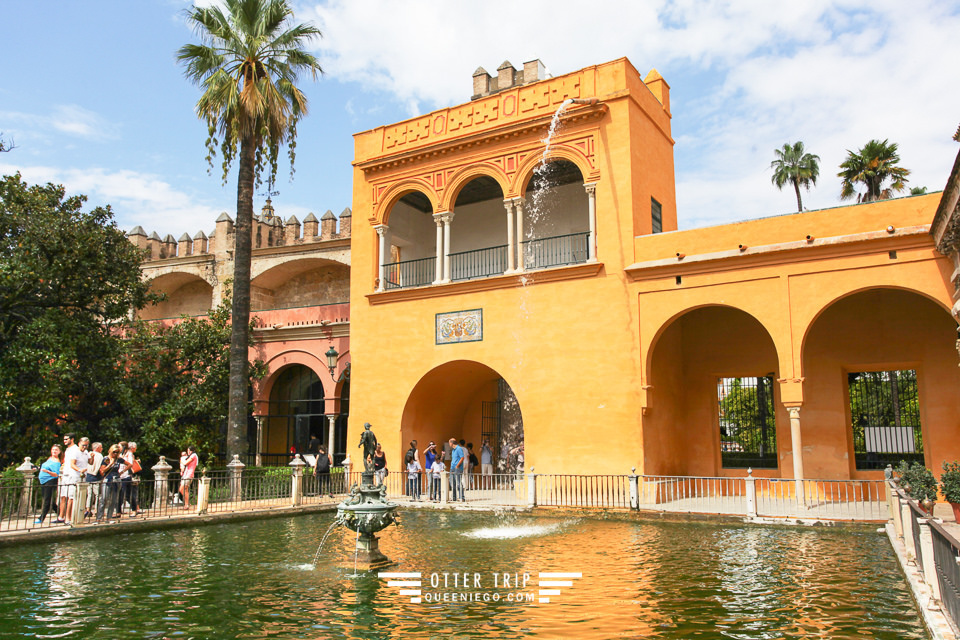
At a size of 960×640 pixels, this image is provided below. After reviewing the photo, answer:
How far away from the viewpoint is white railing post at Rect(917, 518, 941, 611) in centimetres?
566

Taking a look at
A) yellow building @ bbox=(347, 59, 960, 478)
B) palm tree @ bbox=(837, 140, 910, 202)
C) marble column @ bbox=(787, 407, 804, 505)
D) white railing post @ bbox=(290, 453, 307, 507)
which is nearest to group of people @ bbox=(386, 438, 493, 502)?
yellow building @ bbox=(347, 59, 960, 478)

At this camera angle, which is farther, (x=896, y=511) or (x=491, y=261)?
(x=491, y=261)

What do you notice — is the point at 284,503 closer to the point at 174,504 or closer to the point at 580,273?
the point at 174,504

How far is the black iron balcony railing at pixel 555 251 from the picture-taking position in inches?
701

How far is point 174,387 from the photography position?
733 inches

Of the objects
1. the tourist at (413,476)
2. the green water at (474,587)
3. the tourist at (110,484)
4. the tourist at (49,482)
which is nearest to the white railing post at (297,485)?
the tourist at (413,476)

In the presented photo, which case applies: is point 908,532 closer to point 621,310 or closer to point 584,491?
point 584,491

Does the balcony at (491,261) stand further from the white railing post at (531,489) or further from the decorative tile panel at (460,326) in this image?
the white railing post at (531,489)

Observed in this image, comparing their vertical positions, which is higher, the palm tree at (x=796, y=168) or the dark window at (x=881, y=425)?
the palm tree at (x=796, y=168)

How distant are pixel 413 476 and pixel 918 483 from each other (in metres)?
9.83

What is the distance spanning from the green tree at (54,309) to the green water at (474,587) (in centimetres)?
596

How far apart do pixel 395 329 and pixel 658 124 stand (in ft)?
27.1

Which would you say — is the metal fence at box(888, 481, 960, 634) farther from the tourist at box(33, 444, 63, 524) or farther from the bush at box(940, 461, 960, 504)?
the tourist at box(33, 444, 63, 524)

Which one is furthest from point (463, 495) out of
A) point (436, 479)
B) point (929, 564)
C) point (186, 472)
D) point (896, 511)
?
point (929, 564)
